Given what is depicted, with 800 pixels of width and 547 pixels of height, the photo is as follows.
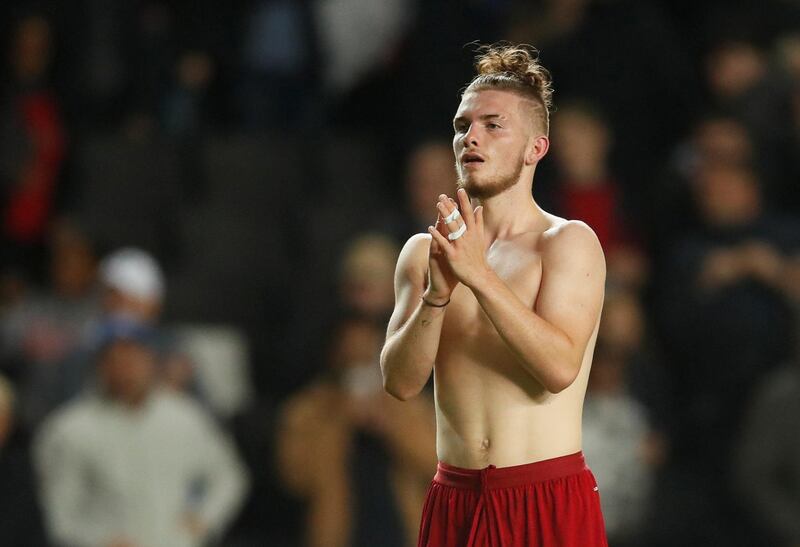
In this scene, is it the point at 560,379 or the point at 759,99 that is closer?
the point at 560,379

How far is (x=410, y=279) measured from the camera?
158 inches

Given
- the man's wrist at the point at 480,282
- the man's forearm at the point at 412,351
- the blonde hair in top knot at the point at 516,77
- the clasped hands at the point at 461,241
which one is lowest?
the man's forearm at the point at 412,351

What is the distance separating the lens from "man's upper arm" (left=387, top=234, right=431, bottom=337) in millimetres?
3961

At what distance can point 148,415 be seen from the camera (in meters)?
7.18

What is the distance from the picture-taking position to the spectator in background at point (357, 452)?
709cm

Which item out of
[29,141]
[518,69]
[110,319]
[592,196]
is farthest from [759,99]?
[518,69]

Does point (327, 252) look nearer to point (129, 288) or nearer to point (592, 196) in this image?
point (592, 196)

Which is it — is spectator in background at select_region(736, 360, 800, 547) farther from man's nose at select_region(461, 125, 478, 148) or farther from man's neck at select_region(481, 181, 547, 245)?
man's nose at select_region(461, 125, 478, 148)

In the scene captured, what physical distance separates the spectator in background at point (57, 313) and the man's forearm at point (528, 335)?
4632mm

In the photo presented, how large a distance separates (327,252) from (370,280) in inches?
53.1

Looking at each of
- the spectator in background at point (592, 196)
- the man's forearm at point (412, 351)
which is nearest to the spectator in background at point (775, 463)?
the spectator in background at point (592, 196)

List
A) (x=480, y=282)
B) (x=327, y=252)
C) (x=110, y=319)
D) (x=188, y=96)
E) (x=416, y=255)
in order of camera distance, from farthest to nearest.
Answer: (x=188, y=96), (x=327, y=252), (x=110, y=319), (x=416, y=255), (x=480, y=282)

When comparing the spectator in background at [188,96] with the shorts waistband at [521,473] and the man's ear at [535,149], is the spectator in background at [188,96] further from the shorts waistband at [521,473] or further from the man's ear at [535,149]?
the shorts waistband at [521,473]

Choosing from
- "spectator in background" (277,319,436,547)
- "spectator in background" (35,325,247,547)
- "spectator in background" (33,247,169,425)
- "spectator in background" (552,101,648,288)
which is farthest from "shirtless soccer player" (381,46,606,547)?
"spectator in background" (552,101,648,288)
